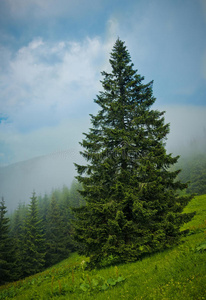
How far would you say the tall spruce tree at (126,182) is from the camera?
7398 millimetres

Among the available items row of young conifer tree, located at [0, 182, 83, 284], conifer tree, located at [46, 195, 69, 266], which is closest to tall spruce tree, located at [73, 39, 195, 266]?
row of young conifer tree, located at [0, 182, 83, 284]

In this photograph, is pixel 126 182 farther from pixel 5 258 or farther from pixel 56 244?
pixel 56 244

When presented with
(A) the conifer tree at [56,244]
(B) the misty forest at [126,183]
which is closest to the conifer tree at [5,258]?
(A) the conifer tree at [56,244]

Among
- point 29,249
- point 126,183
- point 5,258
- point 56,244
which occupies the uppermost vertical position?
point 126,183

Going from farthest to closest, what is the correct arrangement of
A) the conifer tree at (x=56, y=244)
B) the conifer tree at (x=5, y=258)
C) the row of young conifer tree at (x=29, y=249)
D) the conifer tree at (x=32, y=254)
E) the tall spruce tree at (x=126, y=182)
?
the conifer tree at (x=56, y=244)
the conifer tree at (x=32, y=254)
the row of young conifer tree at (x=29, y=249)
the conifer tree at (x=5, y=258)
the tall spruce tree at (x=126, y=182)

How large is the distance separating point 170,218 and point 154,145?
13.8 ft

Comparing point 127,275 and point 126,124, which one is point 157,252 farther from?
point 126,124

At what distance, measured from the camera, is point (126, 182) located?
337 inches

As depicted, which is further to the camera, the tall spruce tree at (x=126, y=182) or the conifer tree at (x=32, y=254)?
the conifer tree at (x=32, y=254)

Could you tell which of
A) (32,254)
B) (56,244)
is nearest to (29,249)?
(32,254)

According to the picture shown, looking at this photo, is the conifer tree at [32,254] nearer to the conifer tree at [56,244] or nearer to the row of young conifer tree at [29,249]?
the row of young conifer tree at [29,249]

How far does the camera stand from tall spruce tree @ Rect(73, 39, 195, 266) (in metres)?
7.40

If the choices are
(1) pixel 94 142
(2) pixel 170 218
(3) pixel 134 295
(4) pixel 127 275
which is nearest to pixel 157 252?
(2) pixel 170 218

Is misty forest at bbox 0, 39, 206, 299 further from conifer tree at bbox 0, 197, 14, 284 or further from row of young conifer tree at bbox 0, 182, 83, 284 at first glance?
conifer tree at bbox 0, 197, 14, 284
